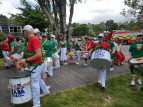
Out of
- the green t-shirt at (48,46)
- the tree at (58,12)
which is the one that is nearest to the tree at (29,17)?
the tree at (58,12)

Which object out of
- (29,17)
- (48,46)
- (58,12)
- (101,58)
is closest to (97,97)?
(101,58)

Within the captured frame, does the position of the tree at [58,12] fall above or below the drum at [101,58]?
above

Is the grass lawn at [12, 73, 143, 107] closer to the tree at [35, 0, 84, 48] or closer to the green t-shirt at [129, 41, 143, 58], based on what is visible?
the green t-shirt at [129, 41, 143, 58]

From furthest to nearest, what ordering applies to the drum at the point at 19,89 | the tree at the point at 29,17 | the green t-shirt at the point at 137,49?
the tree at the point at 29,17 → the green t-shirt at the point at 137,49 → the drum at the point at 19,89

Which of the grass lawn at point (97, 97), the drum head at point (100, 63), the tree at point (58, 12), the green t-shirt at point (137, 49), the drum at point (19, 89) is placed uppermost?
the tree at point (58, 12)

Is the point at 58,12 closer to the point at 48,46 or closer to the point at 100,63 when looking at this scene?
the point at 48,46

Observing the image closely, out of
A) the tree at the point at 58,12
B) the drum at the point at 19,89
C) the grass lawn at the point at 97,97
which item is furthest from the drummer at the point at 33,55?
the tree at the point at 58,12

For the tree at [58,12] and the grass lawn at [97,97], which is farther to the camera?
the tree at [58,12]

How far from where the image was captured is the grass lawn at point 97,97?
9.76 ft

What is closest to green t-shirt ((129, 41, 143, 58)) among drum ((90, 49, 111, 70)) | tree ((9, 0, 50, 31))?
drum ((90, 49, 111, 70))

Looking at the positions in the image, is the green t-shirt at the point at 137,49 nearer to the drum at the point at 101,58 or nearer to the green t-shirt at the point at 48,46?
the drum at the point at 101,58

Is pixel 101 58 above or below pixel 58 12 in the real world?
below

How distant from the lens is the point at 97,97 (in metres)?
3.34

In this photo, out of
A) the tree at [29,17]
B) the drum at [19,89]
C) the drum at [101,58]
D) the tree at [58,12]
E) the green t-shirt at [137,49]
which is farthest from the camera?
the tree at [29,17]
